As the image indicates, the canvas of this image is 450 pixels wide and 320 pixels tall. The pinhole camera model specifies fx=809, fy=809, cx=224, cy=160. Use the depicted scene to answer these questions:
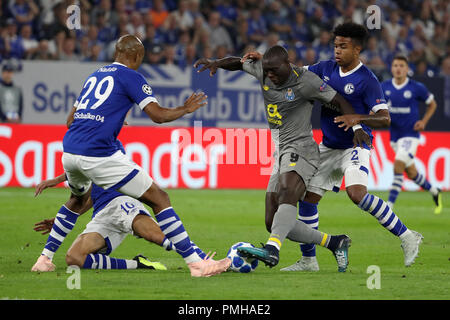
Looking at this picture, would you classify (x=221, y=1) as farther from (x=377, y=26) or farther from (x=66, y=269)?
(x=66, y=269)

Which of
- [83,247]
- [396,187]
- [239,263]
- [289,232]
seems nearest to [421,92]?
[396,187]

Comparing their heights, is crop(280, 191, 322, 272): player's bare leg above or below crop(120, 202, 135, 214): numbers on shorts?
below

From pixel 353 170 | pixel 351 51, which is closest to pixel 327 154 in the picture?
pixel 353 170

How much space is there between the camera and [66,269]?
7305 mm

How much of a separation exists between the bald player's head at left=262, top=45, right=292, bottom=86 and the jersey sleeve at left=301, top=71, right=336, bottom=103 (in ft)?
0.62

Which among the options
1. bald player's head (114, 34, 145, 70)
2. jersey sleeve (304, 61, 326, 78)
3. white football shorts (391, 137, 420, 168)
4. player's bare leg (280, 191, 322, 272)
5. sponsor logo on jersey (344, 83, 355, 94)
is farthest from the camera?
white football shorts (391, 137, 420, 168)

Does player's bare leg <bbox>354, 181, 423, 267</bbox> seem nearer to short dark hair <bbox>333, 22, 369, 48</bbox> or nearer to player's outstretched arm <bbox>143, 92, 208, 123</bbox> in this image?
short dark hair <bbox>333, 22, 369, 48</bbox>

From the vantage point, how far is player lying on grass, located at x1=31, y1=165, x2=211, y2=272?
23.9ft

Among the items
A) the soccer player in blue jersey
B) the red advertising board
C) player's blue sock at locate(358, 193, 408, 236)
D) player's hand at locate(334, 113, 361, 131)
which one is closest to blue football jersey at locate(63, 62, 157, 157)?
player's hand at locate(334, 113, 361, 131)

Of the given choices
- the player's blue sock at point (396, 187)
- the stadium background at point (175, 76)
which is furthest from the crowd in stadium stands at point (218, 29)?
the player's blue sock at point (396, 187)

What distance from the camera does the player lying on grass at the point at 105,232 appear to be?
7.29m

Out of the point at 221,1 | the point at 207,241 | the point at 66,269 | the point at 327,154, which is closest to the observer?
the point at 66,269

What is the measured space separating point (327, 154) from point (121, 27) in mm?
10804

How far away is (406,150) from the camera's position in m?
13.6
